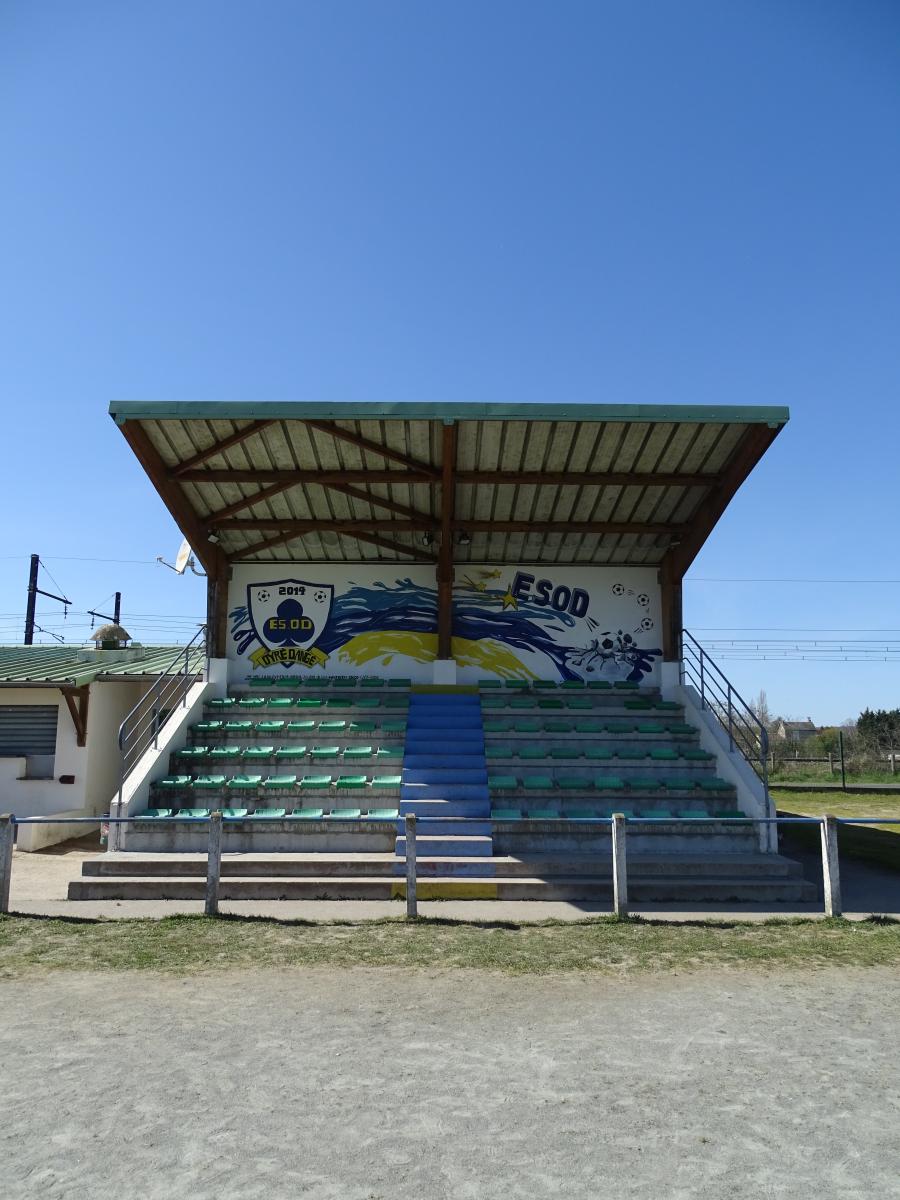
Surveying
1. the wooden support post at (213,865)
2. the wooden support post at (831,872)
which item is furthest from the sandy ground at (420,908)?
the wooden support post at (213,865)

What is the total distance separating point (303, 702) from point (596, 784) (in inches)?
225

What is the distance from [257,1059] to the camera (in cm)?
493

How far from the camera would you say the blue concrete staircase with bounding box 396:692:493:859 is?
1098 centimetres

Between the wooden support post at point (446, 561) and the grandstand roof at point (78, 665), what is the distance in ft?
17.2

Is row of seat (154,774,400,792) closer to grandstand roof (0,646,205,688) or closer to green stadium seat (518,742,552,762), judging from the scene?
green stadium seat (518,742,552,762)

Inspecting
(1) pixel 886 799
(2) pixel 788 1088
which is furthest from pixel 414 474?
(1) pixel 886 799

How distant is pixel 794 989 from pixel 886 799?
822 inches

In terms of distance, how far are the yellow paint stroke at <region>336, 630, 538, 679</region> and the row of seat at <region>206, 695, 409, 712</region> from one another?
115cm

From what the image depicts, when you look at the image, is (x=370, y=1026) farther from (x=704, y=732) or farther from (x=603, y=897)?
(x=704, y=732)

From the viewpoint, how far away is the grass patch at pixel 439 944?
7.14 meters

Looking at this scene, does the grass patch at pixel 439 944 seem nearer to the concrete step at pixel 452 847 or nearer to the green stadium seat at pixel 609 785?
the concrete step at pixel 452 847

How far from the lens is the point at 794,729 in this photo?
76562 millimetres

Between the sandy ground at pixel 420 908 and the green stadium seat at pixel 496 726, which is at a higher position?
the green stadium seat at pixel 496 726

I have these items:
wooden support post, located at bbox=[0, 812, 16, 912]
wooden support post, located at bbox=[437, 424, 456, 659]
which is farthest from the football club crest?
wooden support post, located at bbox=[0, 812, 16, 912]
